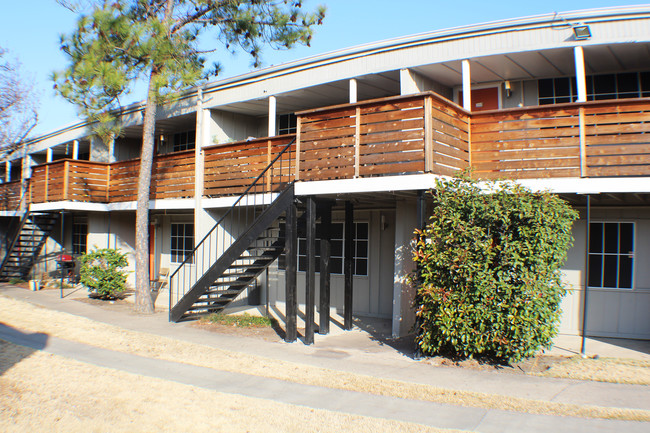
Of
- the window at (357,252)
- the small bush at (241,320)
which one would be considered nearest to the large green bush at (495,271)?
the small bush at (241,320)

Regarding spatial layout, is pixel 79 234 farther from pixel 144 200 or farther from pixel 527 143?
pixel 527 143

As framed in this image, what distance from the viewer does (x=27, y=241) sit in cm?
1786

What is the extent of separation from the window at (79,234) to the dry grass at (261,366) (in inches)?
336

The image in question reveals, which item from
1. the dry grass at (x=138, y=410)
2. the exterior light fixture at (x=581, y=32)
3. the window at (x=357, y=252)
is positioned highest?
the exterior light fixture at (x=581, y=32)

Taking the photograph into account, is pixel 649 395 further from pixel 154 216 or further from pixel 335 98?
pixel 154 216

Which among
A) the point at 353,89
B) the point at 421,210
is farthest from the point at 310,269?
the point at 353,89

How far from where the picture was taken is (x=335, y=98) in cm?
1227

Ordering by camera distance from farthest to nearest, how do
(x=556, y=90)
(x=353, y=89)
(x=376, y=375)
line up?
(x=353, y=89), (x=556, y=90), (x=376, y=375)

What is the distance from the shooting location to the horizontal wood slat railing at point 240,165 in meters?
11.1

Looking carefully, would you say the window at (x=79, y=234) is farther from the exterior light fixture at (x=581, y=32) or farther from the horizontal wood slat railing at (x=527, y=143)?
the exterior light fixture at (x=581, y=32)

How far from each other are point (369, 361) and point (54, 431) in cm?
439

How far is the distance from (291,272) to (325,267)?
85 centimetres

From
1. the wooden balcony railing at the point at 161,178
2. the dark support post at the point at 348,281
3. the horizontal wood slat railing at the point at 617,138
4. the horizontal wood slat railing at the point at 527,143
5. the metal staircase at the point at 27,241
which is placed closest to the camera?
the horizontal wood slat railing at the point at 617,138

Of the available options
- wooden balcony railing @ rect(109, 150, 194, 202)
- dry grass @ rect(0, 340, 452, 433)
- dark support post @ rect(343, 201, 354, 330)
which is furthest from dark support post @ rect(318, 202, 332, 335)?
wooden balcony railing @ rect(109, 150, 194, 202)
